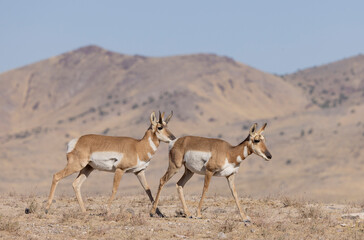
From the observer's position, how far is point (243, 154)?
13.0 m

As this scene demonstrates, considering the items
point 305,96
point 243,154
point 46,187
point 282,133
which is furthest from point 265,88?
point 243,154

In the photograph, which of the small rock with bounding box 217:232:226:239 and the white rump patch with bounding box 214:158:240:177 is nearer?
the small rock with bounding box 217:232:226:239

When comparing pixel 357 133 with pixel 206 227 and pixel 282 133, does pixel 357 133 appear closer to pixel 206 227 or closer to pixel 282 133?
pixel 282 133

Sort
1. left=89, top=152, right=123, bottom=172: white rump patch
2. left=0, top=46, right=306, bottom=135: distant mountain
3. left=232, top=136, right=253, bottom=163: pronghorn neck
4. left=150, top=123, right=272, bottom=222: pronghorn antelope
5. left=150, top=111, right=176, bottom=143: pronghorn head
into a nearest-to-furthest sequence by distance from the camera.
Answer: left=150, top=123, right=272, bottom=222: pronghorn antelope
left=232, top=136, right=253, bottom=163: pronghorn neck
left=89, top=152, right=123, bottom=172: white rump patch
left=150, top=111, right=176, bottom=143: pronghorn head
left=0, top=46, right=306, bottom=135: distant mountain

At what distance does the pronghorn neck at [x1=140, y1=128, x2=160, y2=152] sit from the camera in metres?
13.6

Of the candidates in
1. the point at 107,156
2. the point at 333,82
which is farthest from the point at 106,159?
the point at 333,82

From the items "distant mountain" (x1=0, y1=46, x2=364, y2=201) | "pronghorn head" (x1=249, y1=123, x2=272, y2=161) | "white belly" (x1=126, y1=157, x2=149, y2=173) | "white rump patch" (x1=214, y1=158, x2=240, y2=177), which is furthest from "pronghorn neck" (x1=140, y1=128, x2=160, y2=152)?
"distant mountain" (x1=0, y1=46, x2=364, y2=201)

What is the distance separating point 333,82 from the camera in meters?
133

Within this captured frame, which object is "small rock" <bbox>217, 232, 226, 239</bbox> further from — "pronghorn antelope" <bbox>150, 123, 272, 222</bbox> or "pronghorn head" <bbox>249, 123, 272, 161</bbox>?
"pronghorn head" <bbox>249, 123, 272, 161</bbox>

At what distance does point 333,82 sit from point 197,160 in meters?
125

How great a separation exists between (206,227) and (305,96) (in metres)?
117

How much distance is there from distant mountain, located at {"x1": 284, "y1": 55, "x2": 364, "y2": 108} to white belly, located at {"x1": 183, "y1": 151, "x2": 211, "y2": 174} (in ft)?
333

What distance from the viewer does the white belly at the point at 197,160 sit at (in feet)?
42.2

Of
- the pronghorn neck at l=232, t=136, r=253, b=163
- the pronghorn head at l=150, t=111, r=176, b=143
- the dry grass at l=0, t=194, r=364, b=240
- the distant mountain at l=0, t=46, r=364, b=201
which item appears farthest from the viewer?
the distant mountain at l=0, t=46, r=364, b=201
